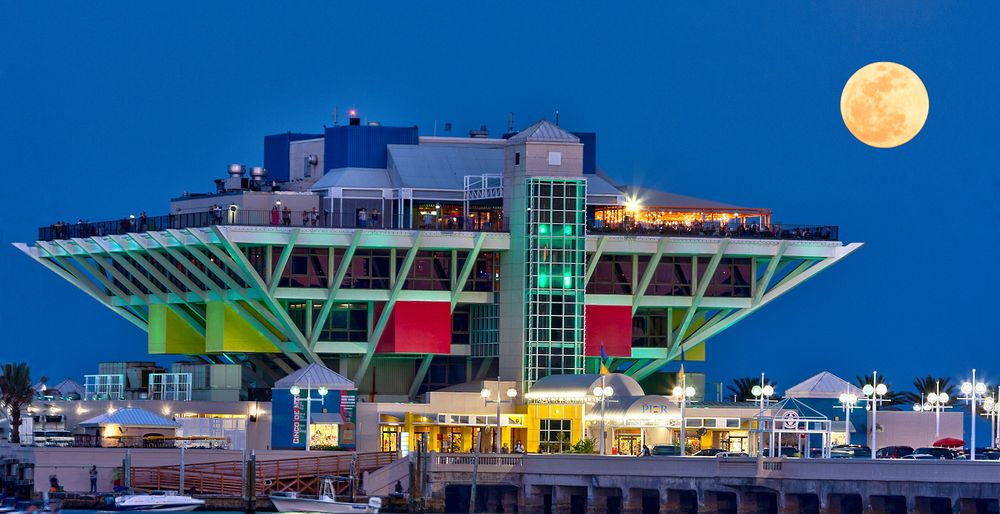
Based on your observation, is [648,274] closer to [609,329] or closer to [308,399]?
[609,329]

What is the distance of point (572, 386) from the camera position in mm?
132250

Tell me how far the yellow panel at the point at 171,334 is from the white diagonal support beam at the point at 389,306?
47.6 ft

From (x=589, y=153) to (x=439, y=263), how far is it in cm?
1835

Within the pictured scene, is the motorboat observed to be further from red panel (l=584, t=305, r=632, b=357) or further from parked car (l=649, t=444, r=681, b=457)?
red panel (l=584, t=305, r=632, b=357)

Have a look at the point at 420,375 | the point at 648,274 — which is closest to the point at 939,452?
the point at 648,274

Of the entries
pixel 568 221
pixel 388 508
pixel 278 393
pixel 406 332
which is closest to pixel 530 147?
pixel 568 221

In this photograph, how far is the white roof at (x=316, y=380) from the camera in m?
131

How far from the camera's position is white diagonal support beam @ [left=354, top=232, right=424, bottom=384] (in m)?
137

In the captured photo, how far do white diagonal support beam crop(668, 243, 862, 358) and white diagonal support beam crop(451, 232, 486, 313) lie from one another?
16494mm

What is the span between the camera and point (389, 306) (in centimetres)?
13875

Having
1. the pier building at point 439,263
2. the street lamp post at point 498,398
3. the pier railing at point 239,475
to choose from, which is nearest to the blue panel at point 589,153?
the pier building at point 439,263

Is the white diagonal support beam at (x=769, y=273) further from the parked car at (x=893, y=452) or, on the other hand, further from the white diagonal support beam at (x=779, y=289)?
the parked car at (x=893, y=452)

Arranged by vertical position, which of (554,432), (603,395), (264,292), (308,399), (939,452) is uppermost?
(264,292)

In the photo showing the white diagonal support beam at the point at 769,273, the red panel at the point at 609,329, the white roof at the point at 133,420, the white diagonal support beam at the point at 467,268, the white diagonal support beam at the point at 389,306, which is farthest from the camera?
the white diagonal support beam at the point at 769,273
